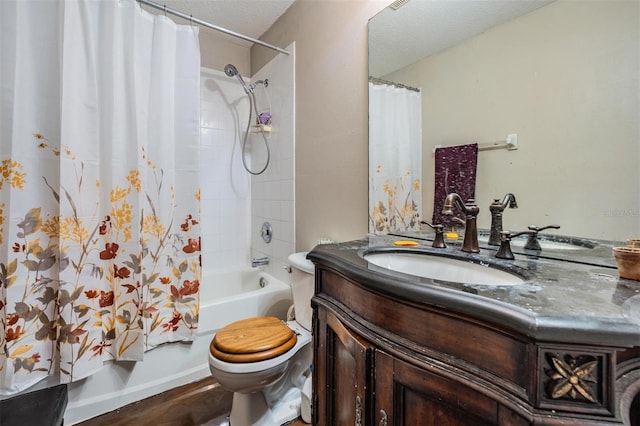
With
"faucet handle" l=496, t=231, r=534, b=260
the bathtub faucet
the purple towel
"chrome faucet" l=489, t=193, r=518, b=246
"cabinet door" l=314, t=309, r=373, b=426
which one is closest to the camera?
"cabinet door" l=314, t=309, r=373, b=426

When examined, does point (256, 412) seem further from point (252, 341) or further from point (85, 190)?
Result: point (85, 190)

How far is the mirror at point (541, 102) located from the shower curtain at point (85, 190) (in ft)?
4.36

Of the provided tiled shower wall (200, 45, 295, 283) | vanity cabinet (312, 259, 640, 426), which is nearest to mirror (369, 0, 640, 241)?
vanity cabinet (312, 259, 640, 426)

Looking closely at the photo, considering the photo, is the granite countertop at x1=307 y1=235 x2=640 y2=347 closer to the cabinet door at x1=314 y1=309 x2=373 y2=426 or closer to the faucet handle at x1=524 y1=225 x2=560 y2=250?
the faucet handle at x1=524 y1=225 x2=560 y2=250

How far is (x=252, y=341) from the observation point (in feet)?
4.06

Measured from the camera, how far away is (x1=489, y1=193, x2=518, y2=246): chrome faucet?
909 millimetres

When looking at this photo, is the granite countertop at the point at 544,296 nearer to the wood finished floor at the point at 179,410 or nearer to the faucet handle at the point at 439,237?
the faucet handle at the point at 439,237

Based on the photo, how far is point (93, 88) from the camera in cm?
130

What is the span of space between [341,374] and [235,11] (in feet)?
7.15

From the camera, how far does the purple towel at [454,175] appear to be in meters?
1.03

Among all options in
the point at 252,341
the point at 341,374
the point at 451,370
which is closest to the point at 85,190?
the point at 252,341

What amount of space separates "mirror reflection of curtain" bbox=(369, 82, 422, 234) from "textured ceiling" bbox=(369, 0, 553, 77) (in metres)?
0.13

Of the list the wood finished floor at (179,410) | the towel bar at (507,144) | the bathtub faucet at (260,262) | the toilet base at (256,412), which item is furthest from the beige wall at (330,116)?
the wood finished floor at (179,410)

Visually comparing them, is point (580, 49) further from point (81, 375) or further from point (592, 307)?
point (81, 375)
